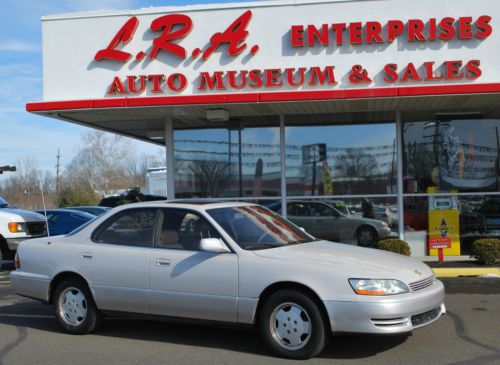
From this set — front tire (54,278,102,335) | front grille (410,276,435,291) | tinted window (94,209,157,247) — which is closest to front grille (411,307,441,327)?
front grille (410,276,435,291)

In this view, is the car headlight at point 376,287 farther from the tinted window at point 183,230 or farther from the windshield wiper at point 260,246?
the tinted window at point 183,230

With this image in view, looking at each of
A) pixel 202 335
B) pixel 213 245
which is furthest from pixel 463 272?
pixel 213 245

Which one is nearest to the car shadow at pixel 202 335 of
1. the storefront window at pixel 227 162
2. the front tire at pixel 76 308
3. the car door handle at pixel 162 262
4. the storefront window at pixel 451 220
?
the front tire at pixel 76 308

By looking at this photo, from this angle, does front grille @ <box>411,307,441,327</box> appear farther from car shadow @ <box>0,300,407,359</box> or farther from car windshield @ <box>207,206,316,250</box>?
car windshield @ <box>207,206,316,250</box>

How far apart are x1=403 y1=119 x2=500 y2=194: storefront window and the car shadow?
692 cm

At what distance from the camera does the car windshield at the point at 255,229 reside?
237 inches

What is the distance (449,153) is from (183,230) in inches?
318

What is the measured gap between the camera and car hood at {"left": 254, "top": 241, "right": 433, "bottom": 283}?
17.5 feet

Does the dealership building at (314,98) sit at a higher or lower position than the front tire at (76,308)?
higher

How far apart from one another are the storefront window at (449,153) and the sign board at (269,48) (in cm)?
210

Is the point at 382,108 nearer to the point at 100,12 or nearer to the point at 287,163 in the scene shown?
the point at 287,163

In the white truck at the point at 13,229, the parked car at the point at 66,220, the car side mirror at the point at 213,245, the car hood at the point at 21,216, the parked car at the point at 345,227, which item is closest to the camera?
the car side mirror at the point at 213,245

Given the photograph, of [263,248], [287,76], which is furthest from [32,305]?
[287,76]

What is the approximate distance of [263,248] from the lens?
588 cm
